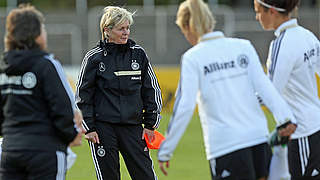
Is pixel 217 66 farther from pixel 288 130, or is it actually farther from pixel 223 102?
pixel 288 130

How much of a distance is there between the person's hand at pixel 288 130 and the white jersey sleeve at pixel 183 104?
2.23 feet

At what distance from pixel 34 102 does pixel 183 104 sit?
3.49 feet

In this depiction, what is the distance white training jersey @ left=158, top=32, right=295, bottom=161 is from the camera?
5434 mm

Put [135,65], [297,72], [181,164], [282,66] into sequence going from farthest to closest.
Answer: [181,164] < [135,65] < [297,72] < [282,66]

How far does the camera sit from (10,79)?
555cm

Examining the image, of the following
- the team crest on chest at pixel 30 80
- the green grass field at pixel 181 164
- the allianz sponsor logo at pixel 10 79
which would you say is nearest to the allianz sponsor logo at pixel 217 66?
the team crest on chest at pixel 30 80

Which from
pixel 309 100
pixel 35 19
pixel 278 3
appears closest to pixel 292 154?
pixel 309 100

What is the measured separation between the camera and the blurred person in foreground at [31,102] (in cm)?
545

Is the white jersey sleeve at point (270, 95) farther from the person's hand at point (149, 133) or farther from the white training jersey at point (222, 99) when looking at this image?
the person's hand at point (149, 133)

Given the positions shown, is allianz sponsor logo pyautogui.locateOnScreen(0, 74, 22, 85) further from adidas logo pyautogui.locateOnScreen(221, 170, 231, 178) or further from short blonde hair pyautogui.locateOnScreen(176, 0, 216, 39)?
adidas logo pyautogui.locateOnScreen(221, 170, 231, 178)

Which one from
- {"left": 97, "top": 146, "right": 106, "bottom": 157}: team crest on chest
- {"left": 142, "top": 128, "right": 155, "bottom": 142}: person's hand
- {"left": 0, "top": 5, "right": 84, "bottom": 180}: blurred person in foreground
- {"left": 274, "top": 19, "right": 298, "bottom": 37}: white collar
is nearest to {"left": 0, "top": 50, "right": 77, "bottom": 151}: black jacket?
{"left": 0, "top": 5, "right": 84, "bottom": 180}: blurred person in foreground

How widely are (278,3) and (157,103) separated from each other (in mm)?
1938

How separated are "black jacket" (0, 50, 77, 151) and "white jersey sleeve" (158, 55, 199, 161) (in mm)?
729

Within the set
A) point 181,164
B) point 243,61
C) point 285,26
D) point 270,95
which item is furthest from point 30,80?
point 181,164
